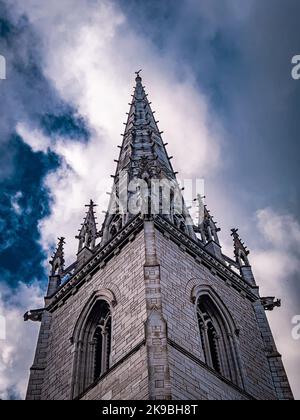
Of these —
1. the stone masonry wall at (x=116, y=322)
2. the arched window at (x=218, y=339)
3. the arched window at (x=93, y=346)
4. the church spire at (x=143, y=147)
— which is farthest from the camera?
the church spire at (x=143, y=147)

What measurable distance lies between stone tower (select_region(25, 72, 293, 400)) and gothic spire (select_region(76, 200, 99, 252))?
2.31 ft

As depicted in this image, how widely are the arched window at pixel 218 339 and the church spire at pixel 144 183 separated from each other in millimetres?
3661

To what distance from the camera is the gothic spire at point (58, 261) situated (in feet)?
83.2

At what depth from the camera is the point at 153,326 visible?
1611cm

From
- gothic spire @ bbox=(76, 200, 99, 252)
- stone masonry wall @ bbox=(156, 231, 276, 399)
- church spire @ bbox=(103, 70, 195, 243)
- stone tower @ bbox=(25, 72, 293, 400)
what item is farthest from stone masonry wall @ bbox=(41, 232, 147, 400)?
gothic spire @ bbox=(76, 200, 99, 252)

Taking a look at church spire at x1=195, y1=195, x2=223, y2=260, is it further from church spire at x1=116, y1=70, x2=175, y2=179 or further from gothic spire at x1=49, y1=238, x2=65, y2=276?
gothic spire at x1=49, y1=238, x2=65, y2=276

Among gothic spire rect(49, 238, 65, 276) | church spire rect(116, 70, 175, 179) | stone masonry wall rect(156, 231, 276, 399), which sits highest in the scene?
church spire rect(116, 70, 175, 179)

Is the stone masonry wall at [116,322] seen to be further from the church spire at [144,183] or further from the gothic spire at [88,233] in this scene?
the gothic spire at [88,233]

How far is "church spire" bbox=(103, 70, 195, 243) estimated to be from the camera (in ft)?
82.5

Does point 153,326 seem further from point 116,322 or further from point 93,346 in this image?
point 93,346

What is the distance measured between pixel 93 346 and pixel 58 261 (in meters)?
7.20

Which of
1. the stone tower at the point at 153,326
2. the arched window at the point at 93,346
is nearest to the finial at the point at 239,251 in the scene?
the stone tower at the point at 153,326
